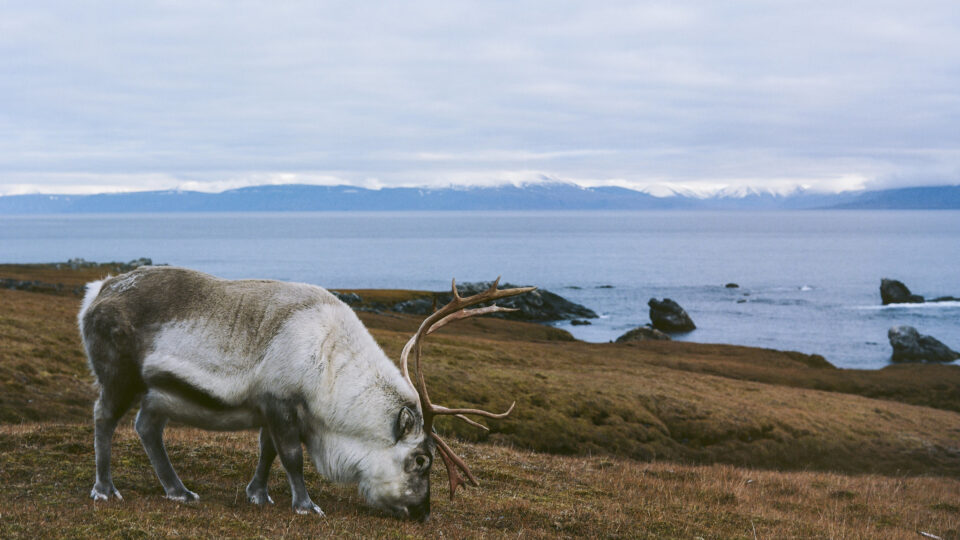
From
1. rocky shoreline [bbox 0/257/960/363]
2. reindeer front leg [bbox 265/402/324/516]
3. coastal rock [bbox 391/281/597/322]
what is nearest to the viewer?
reindeer front leg [bbox 265/402/324/516]

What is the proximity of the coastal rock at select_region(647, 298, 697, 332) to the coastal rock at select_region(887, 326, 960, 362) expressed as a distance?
2025 cm

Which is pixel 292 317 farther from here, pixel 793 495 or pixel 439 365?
pixel 439 365

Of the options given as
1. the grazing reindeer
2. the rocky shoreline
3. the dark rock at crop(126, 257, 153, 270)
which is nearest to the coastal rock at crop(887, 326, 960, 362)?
the rocky shoreline

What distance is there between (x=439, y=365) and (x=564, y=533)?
19425mm

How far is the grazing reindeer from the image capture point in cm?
879

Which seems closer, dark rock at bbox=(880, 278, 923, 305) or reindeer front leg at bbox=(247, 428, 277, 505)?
reindeer front leg at bbox=(247, 428, 277, 505)

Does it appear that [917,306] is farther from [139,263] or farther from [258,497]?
[258,497]

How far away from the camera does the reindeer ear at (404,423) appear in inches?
349

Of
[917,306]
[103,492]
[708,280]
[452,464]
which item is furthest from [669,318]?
[103,492]

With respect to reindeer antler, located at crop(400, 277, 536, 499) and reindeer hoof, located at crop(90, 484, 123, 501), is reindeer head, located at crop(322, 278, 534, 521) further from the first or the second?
reindeer hoof, located at crop(90, 484, 123, 501)

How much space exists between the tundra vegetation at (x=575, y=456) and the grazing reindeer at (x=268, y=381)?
67cm

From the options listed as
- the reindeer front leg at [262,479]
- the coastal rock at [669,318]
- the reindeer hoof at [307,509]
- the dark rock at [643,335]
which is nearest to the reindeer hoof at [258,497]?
the reindeer front leg at [262,479]

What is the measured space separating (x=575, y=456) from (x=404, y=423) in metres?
13.1

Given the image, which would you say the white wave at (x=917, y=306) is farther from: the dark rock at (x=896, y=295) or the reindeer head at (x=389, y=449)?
the reindeer head at (x=389, y=449)
